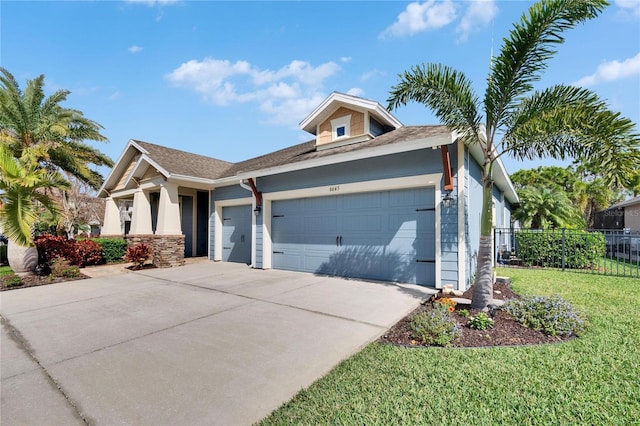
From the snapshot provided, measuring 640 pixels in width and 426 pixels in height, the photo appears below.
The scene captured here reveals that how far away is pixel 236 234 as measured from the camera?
453 inches

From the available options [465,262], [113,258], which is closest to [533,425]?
[465,262]

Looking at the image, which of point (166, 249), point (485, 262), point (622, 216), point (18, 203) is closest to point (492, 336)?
point (485, 262)

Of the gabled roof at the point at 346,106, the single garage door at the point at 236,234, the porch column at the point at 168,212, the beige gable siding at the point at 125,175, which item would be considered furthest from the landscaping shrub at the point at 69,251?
the gabled roof at the point at 346,106

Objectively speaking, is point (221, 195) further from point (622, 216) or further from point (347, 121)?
point (622, 216)

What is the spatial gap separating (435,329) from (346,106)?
730 centimetres

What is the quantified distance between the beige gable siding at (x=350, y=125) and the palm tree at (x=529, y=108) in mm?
3258

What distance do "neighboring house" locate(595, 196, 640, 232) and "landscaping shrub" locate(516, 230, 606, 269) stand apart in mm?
9852

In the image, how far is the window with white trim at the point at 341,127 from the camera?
9.30 meters

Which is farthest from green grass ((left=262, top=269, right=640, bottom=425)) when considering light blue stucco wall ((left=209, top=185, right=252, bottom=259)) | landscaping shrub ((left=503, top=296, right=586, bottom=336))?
light blue stucco wall ((left=209, top=185, right=252, bottom=259))

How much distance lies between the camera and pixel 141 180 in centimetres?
1271

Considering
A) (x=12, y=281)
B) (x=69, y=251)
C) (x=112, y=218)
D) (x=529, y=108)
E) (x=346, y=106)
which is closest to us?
(x=529, y=108)

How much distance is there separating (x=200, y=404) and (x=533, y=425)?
270cm

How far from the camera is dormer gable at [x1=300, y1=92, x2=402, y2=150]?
29.1ft

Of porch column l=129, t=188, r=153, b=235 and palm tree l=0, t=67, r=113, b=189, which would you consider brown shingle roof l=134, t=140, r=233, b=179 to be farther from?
palm tree l=0, t=67, r=113, b=189
